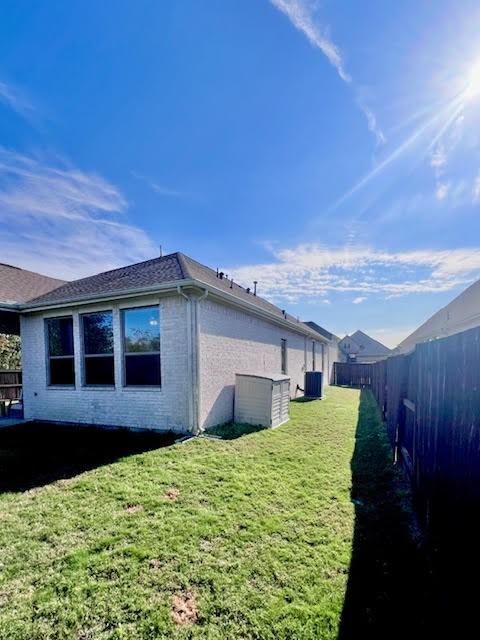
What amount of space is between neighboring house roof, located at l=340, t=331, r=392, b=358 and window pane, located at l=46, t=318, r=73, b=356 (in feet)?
137

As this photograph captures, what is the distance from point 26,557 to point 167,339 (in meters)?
4.49

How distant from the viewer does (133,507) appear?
3686mm

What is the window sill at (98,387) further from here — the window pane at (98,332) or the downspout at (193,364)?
the downspout at (193,364)

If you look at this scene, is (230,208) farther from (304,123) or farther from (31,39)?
(31,39)

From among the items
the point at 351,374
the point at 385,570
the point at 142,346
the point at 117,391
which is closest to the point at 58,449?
the point at 117,391

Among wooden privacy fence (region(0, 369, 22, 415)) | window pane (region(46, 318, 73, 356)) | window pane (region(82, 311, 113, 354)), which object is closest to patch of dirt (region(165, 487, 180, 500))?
window pane (region(82, 311, 113, 354))

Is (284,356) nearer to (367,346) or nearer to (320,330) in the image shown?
(320,330)

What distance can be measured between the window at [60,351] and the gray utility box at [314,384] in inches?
394

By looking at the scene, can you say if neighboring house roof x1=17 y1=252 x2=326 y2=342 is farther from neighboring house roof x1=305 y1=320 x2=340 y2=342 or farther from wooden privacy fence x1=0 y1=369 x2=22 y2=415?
neighboring house roof x1=305 y1=320 x2=340 y2=342

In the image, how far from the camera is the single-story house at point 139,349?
6.80m

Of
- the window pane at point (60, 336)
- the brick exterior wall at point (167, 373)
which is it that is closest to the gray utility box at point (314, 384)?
the brick exterior wall at point (167, 373)

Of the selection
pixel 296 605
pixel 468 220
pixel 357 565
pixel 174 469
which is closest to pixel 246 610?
pixel 296 605

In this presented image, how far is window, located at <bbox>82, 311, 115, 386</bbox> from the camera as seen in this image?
7.80m

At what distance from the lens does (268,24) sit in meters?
6.35
